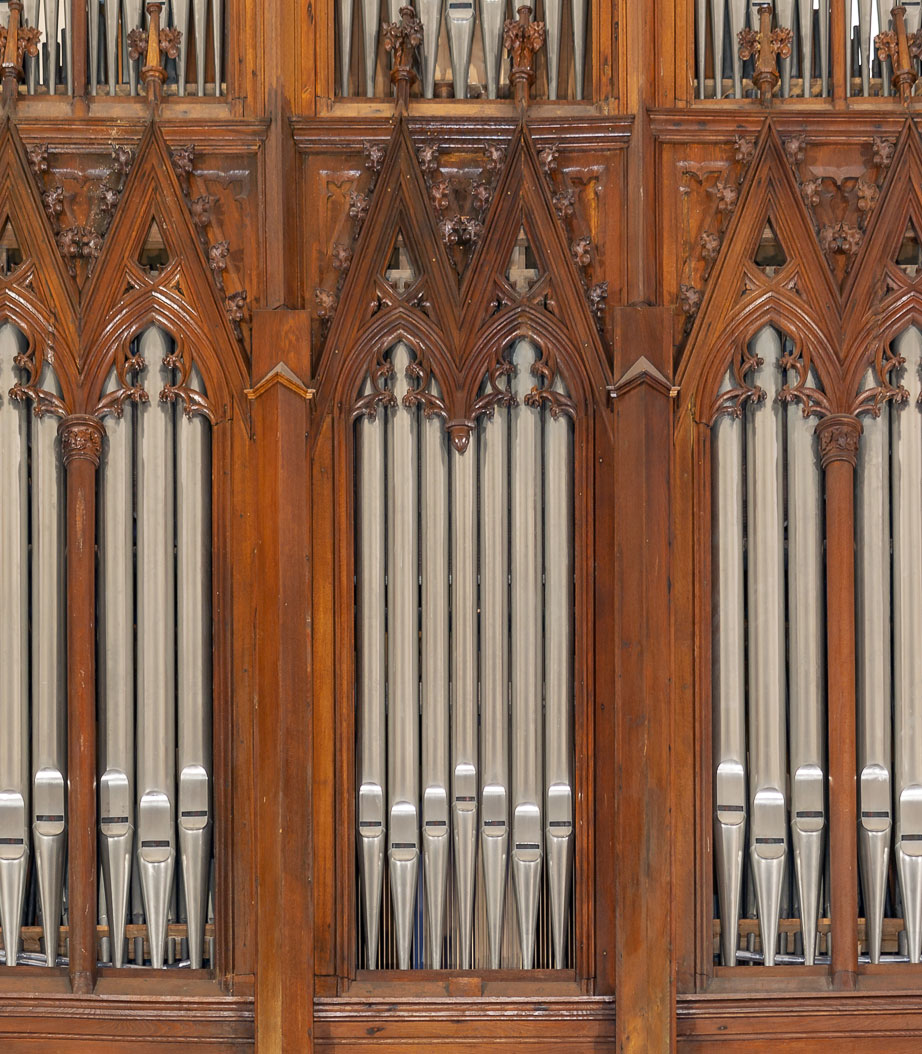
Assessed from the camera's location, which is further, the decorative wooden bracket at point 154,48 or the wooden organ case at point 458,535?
the decorative wooden bracket at point 154,48

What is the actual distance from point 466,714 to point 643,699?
79 cm

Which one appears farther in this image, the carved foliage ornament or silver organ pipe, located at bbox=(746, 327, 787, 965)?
the carved foliage ornament

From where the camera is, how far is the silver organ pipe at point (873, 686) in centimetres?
621

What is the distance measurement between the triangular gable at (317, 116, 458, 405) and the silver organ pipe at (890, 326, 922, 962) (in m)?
2.12

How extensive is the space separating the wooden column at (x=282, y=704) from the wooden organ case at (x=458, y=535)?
20mm

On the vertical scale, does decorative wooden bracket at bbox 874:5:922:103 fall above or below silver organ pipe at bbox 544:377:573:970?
above

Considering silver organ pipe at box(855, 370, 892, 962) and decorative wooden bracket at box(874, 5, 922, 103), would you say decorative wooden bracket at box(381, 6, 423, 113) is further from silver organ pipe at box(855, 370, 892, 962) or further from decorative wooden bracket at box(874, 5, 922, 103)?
silver organ pipe at box(855, 370, 892, 962)

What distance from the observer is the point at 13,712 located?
246 inches

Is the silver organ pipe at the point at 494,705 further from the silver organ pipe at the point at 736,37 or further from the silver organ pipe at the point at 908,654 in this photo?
the silver organ pipe at the point at 736,37

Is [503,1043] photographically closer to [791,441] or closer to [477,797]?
[477,797]

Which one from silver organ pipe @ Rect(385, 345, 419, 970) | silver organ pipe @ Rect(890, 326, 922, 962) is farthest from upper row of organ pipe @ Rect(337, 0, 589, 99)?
silver organ pipe @ Rect(890, 326, 922, 962)

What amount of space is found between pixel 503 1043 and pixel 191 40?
4.79 m

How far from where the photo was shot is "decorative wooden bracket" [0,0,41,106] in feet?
21.1

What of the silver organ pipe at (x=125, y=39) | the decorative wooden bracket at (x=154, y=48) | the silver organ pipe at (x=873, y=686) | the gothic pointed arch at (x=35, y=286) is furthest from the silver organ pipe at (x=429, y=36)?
the silver organ pipe at (x=873, y=686)
